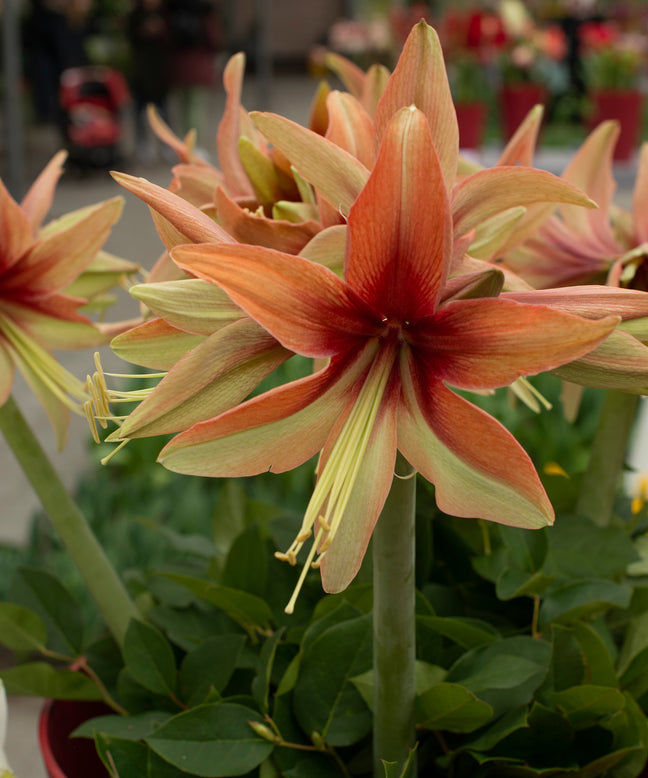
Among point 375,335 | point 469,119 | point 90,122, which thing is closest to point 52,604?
point 375,335

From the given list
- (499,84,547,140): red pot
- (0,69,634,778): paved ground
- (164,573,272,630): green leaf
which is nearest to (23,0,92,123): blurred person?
(0,69,634,778): paved ground

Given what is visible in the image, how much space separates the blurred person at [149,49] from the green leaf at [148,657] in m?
4.74

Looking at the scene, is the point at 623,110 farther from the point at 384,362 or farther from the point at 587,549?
the point at 384,362

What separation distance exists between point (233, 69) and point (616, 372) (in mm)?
259

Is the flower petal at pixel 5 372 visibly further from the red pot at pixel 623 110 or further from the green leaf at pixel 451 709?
the red pot at pixel 623 110

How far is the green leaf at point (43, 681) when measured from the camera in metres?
0.53

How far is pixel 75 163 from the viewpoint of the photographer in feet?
15.6

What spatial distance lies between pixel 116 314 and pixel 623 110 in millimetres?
3348

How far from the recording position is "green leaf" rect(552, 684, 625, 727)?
0.44m

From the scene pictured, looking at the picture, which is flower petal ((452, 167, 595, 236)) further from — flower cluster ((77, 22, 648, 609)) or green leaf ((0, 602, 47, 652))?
green leaf ((0, 602, 47, 652))

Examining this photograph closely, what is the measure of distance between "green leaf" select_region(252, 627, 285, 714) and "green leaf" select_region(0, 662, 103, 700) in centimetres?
13

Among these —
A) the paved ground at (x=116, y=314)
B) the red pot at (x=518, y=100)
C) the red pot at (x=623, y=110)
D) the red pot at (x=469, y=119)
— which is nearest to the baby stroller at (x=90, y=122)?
the paved ground at (x=116, y=314)

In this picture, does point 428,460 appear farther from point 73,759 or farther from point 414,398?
point 73,759

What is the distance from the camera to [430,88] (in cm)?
34
